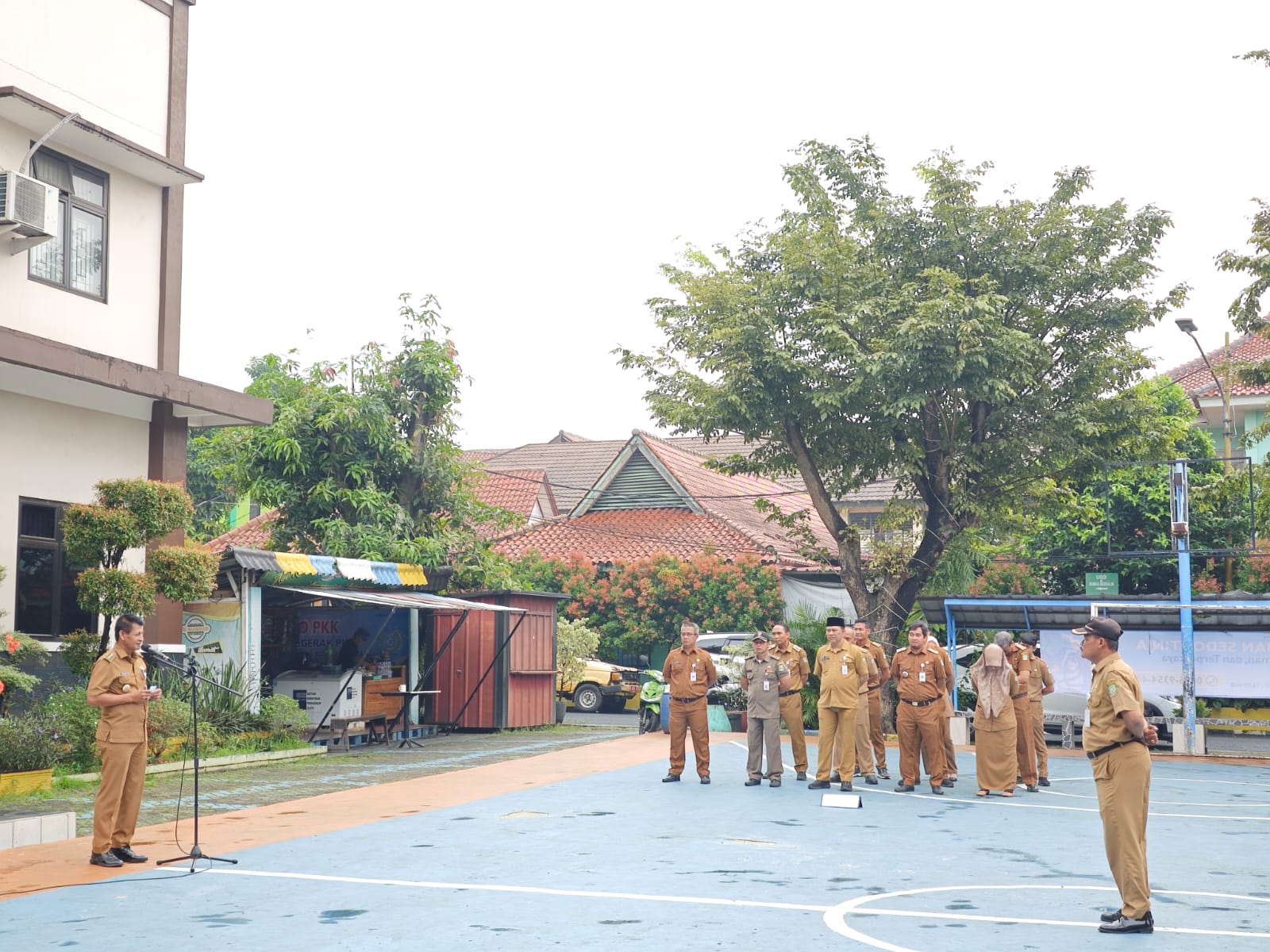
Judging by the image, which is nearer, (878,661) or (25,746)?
(25,746)

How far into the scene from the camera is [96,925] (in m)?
7.94

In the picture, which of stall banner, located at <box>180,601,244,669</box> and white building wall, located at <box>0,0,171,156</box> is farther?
stall banner, located at <box>180,601,244,669</box>

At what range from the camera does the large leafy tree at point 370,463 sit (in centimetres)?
2439

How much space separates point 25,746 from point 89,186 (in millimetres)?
7140

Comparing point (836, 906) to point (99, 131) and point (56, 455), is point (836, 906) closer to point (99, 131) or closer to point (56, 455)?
point (56, 455)

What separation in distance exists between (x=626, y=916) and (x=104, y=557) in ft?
30.7

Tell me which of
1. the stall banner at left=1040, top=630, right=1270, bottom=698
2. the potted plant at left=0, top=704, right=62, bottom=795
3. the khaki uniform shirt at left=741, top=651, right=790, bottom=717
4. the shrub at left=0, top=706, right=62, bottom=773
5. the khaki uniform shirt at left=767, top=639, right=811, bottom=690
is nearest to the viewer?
the potted plant at left=0, top=704, right=62, bottom=795

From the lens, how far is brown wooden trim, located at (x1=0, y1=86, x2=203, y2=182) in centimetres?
1492

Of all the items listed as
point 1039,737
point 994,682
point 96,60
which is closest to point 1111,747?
point 994,682

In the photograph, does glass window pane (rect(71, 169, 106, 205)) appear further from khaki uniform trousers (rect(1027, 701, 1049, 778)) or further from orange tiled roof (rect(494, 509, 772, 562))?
orange tiled roof (rect(494, 509, 772, 562))

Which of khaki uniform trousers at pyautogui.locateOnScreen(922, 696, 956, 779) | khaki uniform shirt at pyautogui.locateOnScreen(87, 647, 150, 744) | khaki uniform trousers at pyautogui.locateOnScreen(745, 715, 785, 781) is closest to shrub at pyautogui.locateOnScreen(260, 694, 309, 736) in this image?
khaki uniform trousers at pyautogui.locateOnScreen(745, 715, 785, 781)

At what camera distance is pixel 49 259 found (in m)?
16.0

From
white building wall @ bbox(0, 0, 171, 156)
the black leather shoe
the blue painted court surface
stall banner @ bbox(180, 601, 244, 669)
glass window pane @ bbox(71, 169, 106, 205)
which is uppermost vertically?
white building wall @ bbox(0, 0, 171, 156)

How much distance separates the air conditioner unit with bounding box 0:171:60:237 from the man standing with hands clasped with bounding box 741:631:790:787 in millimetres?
9461
